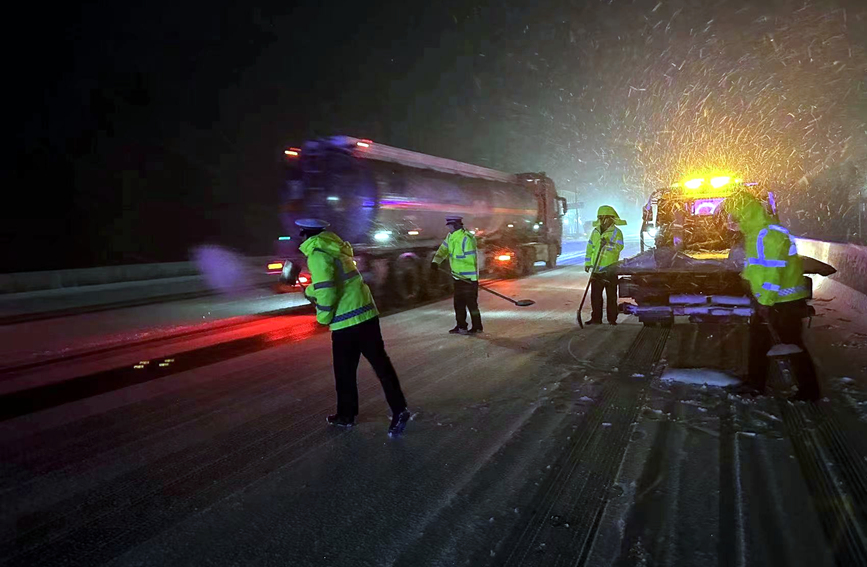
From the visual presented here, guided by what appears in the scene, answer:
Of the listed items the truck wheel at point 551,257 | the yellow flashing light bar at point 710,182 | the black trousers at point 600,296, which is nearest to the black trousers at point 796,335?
the black trousers at point 600,296

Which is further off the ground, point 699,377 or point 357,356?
point 357,356

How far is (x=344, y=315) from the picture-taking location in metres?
4.48

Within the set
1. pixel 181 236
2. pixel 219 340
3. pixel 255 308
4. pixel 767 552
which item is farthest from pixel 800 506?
pixel 181 236

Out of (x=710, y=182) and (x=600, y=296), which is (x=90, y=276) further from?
(x=710, y=182)

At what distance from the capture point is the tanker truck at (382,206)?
40.8ft

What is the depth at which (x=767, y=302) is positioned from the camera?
4.96 meters

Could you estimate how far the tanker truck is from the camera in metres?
12.4

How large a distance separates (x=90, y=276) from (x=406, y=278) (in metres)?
11.3

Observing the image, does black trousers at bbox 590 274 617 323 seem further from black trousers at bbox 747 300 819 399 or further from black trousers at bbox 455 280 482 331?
black trousers at bbox 747 300 819 399

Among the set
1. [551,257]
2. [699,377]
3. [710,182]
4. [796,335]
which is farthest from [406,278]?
[551,257]

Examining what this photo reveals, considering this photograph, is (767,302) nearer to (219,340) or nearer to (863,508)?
(863,508)

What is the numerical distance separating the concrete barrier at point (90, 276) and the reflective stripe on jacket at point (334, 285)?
16.4 m

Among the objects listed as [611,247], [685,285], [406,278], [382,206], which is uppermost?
[382,206]

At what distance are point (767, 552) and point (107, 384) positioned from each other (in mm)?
6234
